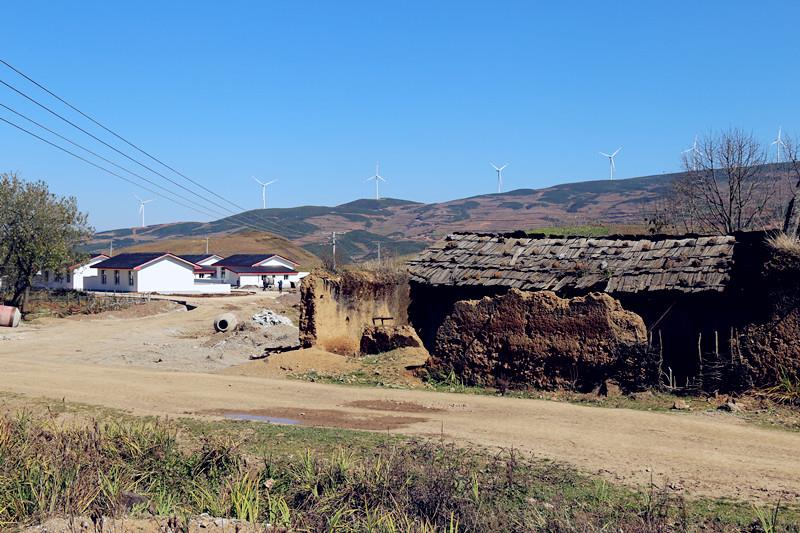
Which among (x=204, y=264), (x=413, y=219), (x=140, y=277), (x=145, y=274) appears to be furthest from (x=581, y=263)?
(x=413, y=219)

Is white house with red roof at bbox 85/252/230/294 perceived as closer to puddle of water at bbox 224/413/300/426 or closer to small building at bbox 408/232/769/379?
small building at bbox 408/232/769/379

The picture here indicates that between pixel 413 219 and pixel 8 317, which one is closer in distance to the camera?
pixel 8 317

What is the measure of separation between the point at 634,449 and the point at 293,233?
151595 millimetres

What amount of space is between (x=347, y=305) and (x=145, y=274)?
48.9 metres

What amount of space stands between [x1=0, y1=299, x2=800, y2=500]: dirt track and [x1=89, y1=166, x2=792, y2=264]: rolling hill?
8800 cm

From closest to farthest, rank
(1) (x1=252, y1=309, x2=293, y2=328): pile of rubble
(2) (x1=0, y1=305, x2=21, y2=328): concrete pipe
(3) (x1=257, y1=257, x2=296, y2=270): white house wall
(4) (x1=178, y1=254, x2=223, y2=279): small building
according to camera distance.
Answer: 1. (2) (x1=0, y1=305, x2=21, y2=328): concrete pipe
2. (1) (x1=252, y1=309, x2=293, y2=328): pile of rubble
3. (4) (x1=178, y1=254, x2=223, y2=279): small building
4. (3) (x1=257, y1=257, x2=296, y2=270): white house wall

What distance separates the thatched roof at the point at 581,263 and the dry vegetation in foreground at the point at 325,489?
773 centimetres

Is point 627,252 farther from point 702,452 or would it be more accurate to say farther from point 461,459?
point 461,459

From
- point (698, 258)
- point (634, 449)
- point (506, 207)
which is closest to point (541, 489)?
point (634, 449)

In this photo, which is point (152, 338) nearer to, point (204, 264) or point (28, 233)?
point (28, 233)

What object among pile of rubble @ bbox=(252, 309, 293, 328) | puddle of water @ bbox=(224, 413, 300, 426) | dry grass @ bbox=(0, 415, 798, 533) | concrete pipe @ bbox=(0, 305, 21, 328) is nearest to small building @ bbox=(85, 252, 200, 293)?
concrete pipe @ bbox=(0, 305, 21, 328)

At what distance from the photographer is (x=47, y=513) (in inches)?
319

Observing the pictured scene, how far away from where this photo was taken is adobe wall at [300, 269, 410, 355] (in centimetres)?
2414

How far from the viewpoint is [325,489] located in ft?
30.1
